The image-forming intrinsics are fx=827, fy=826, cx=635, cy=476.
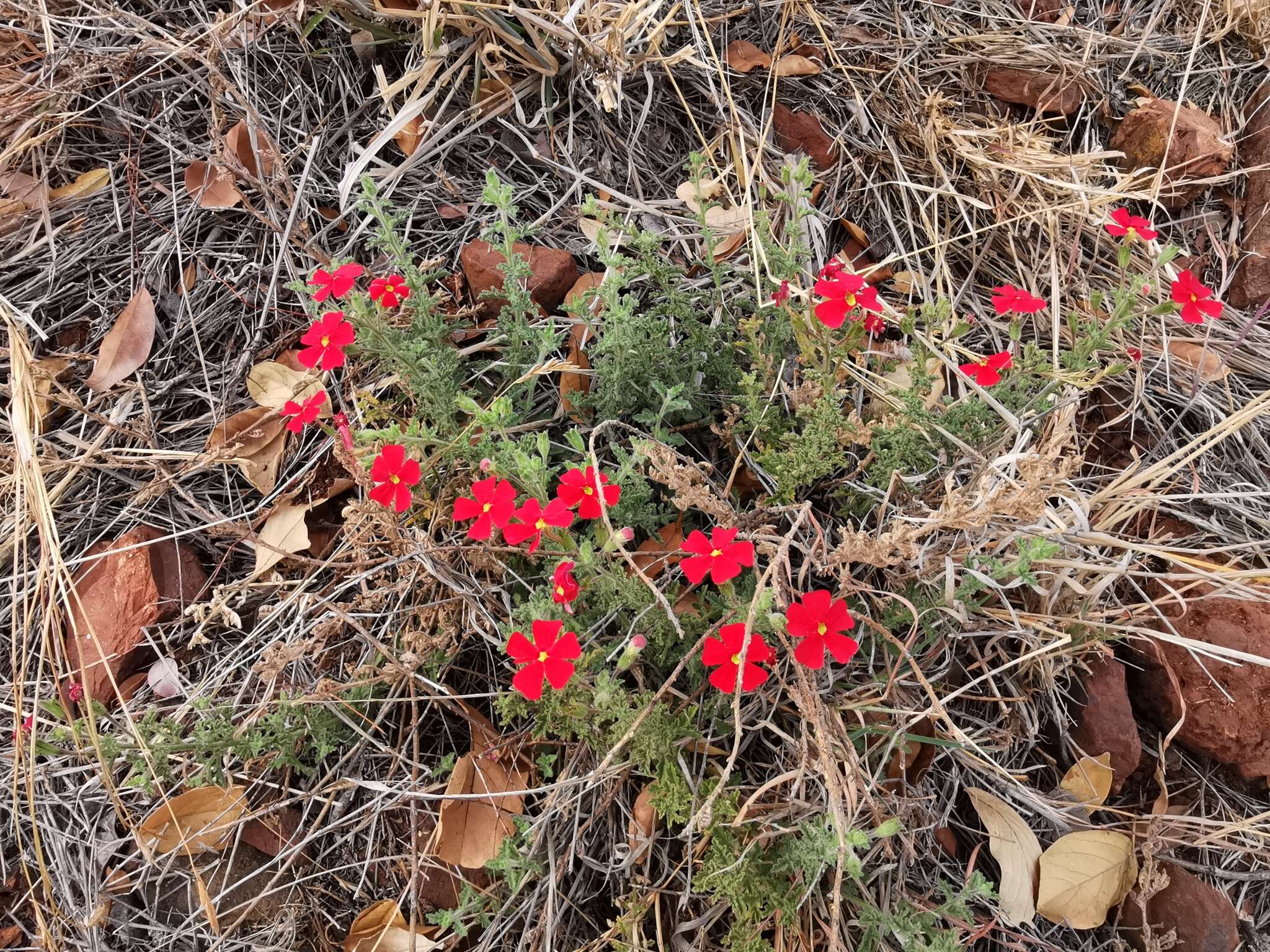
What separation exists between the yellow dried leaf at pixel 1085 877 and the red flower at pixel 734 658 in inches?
34.1

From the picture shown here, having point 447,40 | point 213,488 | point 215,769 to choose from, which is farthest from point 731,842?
point 447,40

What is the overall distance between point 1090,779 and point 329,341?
2084mm

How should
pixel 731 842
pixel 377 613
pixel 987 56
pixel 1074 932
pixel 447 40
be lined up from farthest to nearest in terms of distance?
pixel 987 56, pixel 447 40, pixel 377 613, pixel 1074 932, pixel 731 842

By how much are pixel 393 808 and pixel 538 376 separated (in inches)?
47.0

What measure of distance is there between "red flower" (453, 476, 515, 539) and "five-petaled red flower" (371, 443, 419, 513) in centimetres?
16

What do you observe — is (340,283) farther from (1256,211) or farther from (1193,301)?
(1256,211)

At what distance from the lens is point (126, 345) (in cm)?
249

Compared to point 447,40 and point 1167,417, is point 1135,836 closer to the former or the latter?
point 1167,417

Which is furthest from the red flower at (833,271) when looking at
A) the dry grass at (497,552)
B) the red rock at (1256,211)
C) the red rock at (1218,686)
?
the red rock at (1256,211)

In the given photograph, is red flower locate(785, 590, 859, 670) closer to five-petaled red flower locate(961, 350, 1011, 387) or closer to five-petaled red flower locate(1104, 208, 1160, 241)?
five-petaled red flower locate(961, 350, 1011, 387)

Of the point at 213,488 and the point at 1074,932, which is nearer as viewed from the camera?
the point at 1074,932

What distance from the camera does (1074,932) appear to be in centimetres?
191

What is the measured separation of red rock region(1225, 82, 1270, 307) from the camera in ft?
8.73

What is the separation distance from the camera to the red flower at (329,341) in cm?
194
